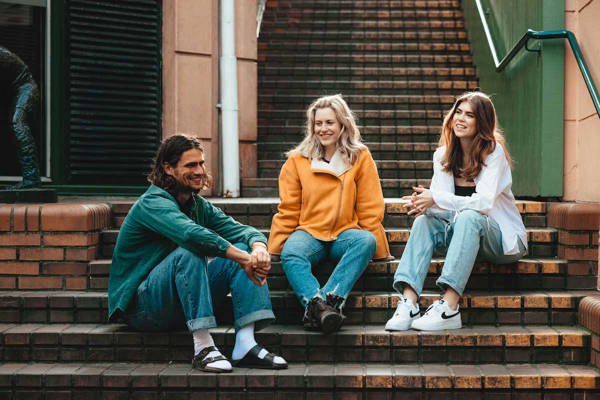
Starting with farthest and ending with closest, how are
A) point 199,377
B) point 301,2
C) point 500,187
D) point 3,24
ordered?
point 301,2 < point 3,24 < point 500,187 < point 199,377

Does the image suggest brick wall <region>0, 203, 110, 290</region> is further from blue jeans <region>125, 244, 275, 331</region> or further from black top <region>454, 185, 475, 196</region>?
black top <region>454, 185, 475, 196</region>

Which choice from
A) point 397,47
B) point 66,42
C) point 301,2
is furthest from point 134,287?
point 301,2

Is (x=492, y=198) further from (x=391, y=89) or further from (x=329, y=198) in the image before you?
(x=391, y=89)

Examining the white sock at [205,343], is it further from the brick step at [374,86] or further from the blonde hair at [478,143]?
the brick step at [374,86]

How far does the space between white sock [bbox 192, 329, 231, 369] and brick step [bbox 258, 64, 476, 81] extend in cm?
552

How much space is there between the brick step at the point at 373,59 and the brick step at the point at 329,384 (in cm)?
599

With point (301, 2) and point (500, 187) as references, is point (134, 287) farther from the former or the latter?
point (301, 2)

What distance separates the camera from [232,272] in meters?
4.52

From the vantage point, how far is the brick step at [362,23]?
10.8 metres

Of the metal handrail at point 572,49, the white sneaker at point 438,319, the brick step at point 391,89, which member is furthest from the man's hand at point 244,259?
the brick step at point 391,89

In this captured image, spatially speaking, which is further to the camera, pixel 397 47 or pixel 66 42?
pixel 397 47

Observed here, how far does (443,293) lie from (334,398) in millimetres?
1073

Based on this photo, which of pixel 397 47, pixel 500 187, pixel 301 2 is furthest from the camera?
pixel 301 2

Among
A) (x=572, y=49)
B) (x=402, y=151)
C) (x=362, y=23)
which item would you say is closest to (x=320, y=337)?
(x=572, y=49)
